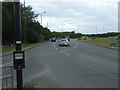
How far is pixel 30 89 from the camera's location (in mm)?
5875

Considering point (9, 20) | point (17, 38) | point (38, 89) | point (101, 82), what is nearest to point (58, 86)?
point (38, 89)

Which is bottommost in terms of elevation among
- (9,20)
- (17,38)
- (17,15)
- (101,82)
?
(101,82)

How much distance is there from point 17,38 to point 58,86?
247cm

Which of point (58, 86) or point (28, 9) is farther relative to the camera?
point (28, 9)

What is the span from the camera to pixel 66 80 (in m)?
7.61

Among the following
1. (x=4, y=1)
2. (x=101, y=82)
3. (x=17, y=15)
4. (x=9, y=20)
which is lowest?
(x=101, y=82)

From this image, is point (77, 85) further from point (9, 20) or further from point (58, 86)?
point (9, 20)

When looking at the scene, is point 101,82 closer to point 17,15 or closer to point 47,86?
point 47,86

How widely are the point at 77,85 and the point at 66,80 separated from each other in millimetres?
897

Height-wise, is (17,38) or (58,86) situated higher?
(17,38)

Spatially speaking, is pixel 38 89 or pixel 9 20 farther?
pixel 9 20

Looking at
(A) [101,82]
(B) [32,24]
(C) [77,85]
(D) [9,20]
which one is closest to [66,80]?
(C) [77,85]

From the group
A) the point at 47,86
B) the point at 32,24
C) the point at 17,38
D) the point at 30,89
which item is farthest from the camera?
the point at 32,24

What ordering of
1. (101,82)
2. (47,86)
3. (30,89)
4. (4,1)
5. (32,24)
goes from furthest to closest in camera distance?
(32,24), (4,1), (101,82), (47,86), (30,89)
